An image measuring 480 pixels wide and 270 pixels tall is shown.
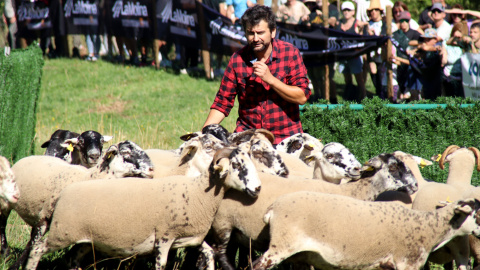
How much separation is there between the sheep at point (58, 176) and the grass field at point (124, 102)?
12.6 feet

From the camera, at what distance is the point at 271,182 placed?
4406 mm

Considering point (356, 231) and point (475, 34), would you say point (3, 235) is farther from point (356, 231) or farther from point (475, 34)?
point (475, 34)

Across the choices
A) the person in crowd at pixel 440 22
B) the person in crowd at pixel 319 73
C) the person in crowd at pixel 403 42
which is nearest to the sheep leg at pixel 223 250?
the person in crowd at pixel 403 42

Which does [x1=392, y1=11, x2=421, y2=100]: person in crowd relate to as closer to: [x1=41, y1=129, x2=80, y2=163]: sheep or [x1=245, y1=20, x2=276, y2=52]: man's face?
[x1=245, y1=20, x2=276, y2=52]: man's face

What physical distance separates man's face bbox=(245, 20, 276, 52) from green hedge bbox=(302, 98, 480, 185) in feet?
6.91

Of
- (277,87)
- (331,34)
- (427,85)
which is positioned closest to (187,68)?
(331,34)

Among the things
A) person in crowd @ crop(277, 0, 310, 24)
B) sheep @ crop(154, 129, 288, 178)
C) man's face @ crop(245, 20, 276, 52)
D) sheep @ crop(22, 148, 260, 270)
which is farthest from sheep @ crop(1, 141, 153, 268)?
person in crowd @ crop(277, 0, 310, 24)

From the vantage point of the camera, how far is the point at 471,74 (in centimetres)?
902

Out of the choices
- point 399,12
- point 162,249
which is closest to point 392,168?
point 162,249

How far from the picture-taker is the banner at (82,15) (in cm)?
1561

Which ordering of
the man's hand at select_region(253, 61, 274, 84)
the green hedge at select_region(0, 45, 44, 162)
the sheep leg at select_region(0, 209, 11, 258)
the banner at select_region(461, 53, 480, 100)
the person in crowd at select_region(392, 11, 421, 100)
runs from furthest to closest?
the person in crowd at select_region(392, 11, 421, 100), the banner at select_region(461, 53, 480, 100), the green hedge at select_region(0, 45, 44, 162), the sheep leg at select_region(0, 209, 11, 258), the man's hand at select_region(253, 61, 274, 84)

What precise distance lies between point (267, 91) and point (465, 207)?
2161mm

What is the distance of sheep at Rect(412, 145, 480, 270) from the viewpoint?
4219 millimetres

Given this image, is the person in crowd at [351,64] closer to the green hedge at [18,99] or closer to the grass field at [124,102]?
the grass field at [124,102]
